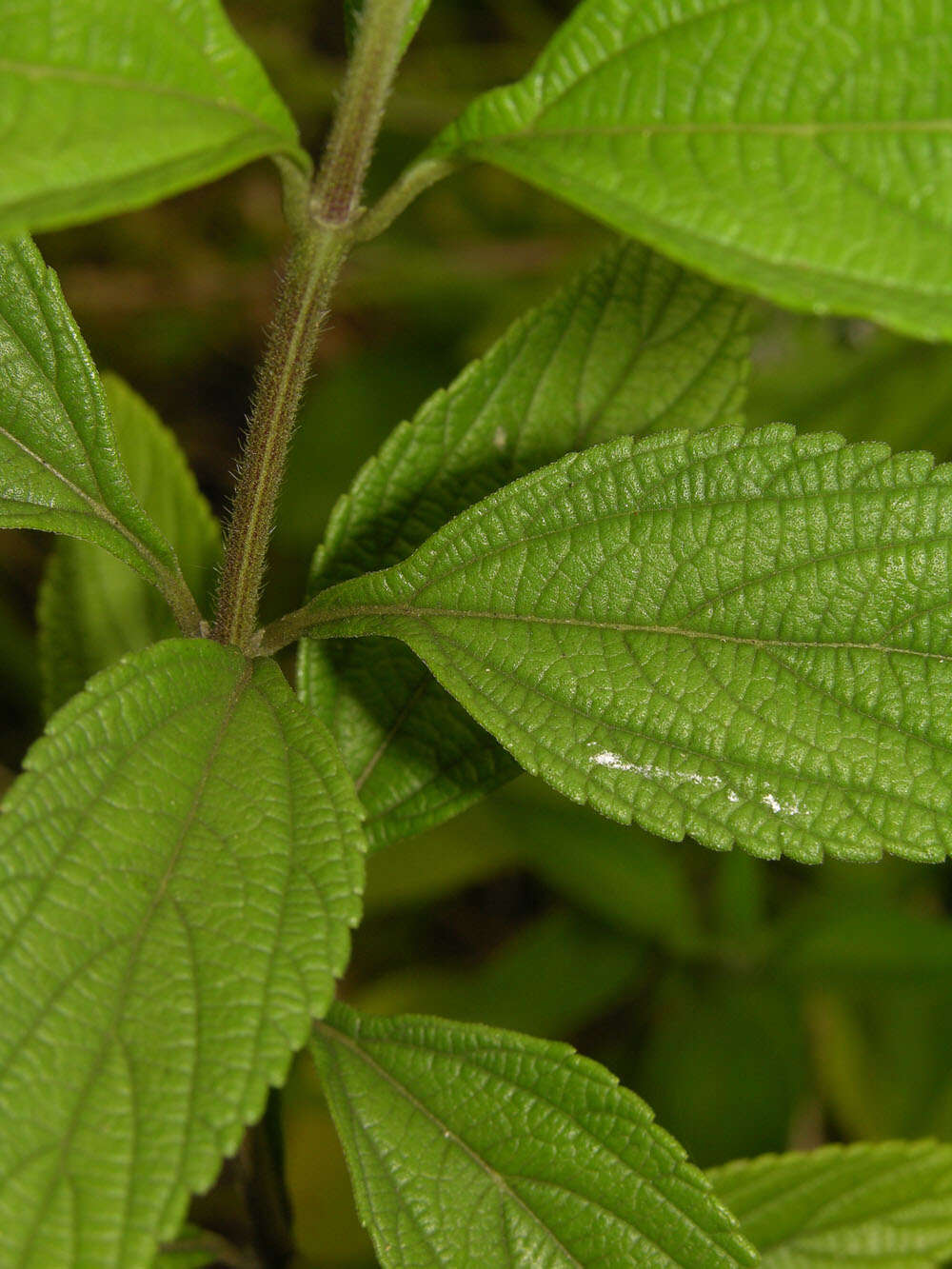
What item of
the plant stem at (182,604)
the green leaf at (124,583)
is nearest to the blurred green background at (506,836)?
the green leaf at (124,583)

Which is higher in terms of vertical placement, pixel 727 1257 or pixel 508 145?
pixel 508 145

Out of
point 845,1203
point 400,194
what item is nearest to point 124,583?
point 400,194

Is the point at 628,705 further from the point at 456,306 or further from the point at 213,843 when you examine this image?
the point at 456,306

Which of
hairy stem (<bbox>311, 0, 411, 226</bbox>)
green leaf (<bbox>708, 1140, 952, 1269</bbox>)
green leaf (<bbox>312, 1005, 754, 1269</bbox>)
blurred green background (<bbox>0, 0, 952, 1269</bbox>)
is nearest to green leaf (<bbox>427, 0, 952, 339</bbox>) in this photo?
hairy stem (<bbox>311, 0, 411, 226</bbox>)

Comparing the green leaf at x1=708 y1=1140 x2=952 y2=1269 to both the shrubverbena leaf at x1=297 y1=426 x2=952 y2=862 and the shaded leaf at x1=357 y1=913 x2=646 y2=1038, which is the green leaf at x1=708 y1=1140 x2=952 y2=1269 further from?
the shaded leaf at x1=357 y1=913 x2=646 y2=1038

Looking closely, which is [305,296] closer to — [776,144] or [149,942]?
[776,144]

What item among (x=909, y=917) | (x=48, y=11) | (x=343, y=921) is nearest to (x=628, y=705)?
(x=343, y=921)
